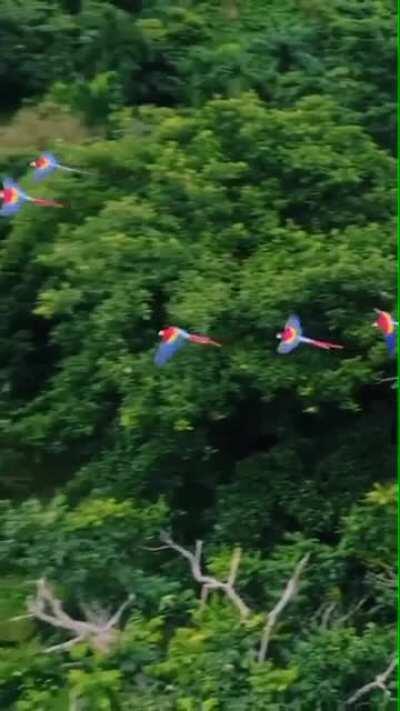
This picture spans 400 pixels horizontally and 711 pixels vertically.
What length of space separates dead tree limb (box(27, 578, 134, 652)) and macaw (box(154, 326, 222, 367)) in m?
0.54

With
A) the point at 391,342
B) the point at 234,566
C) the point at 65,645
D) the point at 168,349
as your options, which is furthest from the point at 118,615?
the point at 391,342

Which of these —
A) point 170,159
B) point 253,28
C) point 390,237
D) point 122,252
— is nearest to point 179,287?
point 122,252

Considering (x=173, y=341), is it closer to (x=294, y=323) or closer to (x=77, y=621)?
(x=294, y=323)

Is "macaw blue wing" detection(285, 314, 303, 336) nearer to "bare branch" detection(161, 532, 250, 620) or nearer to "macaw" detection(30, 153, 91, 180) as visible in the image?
"bare branch" detection(161, 532, 250, 620)

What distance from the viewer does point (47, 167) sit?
2760 millimetres

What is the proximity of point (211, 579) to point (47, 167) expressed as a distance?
106 centimetres

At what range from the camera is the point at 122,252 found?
2.61 meters

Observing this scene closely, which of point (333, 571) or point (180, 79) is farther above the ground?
point (180, 79)

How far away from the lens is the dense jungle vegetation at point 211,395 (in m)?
2.44

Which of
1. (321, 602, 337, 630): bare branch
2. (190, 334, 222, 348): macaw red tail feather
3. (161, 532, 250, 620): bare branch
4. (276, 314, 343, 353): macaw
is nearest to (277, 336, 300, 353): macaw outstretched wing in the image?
(276, 314, 343, 353): macaw

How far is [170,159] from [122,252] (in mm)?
262

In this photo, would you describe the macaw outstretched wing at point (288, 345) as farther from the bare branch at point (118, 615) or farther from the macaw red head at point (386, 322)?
the bare branch at point (118, 615)

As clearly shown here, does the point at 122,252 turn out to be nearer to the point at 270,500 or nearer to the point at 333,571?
the point at 270,500

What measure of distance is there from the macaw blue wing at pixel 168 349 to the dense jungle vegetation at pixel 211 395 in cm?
4
